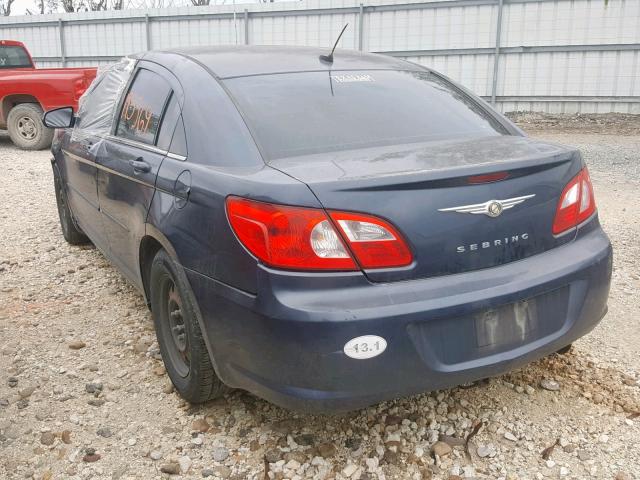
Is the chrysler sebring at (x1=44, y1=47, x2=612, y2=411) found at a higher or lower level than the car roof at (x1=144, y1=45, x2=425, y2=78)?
lower

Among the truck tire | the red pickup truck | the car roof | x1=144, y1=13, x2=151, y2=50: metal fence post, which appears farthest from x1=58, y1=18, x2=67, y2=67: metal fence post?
the car roof

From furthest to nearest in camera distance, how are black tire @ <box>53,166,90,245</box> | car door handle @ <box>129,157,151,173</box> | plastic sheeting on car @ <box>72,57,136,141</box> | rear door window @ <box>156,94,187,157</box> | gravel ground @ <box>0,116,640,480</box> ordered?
black tire @ <box>53,166,90,245</box> → plastic sheeting on car @ <box>72,57,136,141</box> → car door handle @ <box>129,157,151,173</box> → rear door window @ <box>156,94,187,157</box> → gravel ground @ <box>0,116,640,480</box>

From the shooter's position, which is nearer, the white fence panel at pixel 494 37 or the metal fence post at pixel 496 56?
the white fence panel at pixel 494 37

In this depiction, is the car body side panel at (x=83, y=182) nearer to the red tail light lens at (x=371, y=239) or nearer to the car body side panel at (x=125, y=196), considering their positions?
the car body side panel at (x=125, y=196)

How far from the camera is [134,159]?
3064 mm

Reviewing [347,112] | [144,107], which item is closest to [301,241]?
[347,112]

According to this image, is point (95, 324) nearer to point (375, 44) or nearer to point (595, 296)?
point (595, 296)

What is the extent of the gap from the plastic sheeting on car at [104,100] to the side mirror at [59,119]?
0.11 m

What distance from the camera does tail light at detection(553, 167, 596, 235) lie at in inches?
96.0

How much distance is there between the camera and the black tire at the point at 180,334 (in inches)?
99.3

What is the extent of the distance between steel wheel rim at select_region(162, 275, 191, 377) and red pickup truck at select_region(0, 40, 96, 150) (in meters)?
8.10

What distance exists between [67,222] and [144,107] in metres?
2.30

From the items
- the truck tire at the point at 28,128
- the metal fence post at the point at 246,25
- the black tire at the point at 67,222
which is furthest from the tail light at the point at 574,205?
the metal fence post at the point at 246,25

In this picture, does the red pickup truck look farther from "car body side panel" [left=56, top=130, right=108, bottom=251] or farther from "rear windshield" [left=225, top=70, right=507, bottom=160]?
"rear windshield" [left=225, top=70, right=507, bottom=160]
